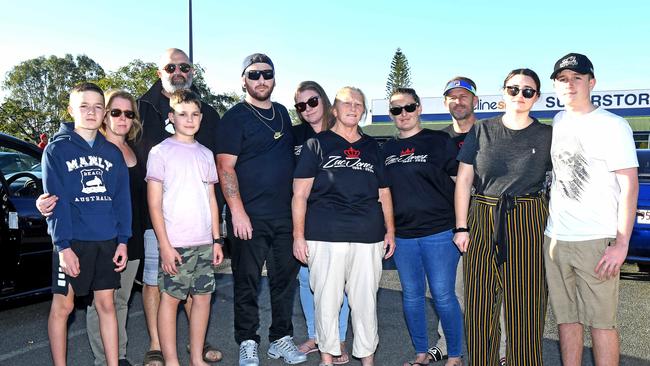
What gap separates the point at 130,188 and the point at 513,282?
2.69 meters

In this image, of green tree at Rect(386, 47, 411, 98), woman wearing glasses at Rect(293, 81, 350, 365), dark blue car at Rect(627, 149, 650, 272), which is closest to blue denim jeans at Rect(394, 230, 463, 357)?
woman wearing glasses at Rect(293, 81, 350, 365)

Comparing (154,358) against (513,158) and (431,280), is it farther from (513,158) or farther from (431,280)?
(513,158)

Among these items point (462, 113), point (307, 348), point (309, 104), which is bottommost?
point (307, 348)

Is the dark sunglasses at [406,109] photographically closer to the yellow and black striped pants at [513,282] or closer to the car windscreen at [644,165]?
the yellow and black striped pants at [513,282]

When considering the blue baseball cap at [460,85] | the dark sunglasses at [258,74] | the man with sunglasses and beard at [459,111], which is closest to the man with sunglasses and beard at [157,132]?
the dark sunglasses at [258,74]

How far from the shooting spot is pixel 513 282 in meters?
3.29

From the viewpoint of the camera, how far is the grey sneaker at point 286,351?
412 cm

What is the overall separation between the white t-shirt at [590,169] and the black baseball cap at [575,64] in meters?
0.25

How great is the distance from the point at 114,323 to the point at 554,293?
2823 millimetres

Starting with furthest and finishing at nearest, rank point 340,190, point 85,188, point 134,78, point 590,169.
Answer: point 134,78, point 340,190, point 85,188, point 590,169

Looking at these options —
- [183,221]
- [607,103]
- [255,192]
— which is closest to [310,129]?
[255,192]

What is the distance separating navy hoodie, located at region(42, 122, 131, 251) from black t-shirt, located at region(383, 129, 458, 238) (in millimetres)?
1847

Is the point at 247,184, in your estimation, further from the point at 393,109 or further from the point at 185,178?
the point at 393,109

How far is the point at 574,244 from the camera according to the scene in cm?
315
